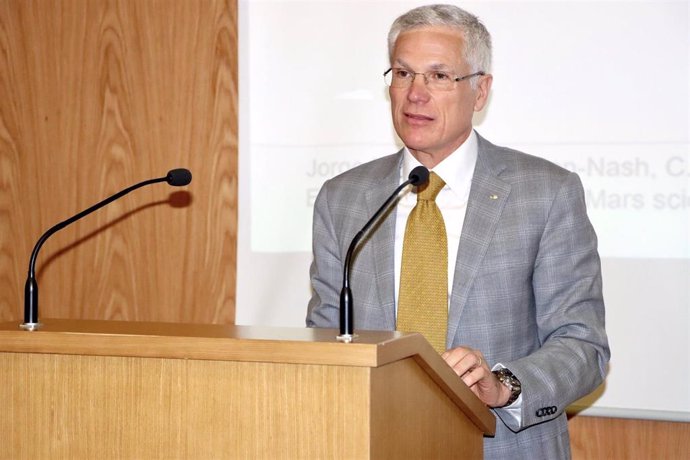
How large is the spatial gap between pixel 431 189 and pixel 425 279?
0.83 ft

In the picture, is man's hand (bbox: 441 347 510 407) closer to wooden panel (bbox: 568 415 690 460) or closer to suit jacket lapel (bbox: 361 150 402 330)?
suit jacket lapel (bbox: 361 150 402 330)

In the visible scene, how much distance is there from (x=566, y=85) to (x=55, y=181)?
2.01m

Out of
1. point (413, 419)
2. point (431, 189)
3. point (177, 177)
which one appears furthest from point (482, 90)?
point (413, 419)

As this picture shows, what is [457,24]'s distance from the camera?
2463 mm

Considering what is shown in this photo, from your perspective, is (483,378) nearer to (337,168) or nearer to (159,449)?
(159,449)

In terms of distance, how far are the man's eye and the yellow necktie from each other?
1.11 feet

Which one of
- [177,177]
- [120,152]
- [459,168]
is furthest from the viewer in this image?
[120,152]

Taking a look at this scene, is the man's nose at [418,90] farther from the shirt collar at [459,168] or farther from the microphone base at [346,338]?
the microphone base at [346,338]

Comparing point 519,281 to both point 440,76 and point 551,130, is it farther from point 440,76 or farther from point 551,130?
point 551,130

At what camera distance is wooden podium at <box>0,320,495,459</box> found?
4.76 ft

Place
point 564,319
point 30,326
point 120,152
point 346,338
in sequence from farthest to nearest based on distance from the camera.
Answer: point 120,152 → point 564,319 → point 30,326 → point 346,338

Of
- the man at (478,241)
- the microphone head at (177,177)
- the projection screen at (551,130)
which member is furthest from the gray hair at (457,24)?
the microphone head at (177,177)

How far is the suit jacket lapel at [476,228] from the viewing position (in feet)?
7.73

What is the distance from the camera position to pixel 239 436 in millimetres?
1517
